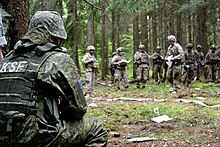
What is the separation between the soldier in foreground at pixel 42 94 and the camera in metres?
2.87

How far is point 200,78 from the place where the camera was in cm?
1859

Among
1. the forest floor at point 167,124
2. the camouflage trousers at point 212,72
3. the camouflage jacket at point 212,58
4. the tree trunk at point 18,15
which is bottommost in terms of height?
the forest floor at point 167,124

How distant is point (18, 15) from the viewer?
201 inches

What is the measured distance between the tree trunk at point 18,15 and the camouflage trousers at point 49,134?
2.32 metres

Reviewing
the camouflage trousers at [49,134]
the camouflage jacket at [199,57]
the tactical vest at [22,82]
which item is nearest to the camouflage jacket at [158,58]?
the camouflage jacket at [199,57]

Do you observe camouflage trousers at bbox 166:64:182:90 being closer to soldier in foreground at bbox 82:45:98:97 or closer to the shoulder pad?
soldier in foreground at bbox 82:45:98:97

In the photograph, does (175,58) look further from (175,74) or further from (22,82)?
(22,82)

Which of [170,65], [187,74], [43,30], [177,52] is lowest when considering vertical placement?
[187,74]

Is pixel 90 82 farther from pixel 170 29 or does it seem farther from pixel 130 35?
pixel 130 35

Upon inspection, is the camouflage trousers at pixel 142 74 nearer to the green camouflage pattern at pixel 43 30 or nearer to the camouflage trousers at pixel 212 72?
the camouflage trousers at pixel 212 72

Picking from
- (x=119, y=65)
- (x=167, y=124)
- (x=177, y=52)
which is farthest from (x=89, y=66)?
(x=167, y=124)

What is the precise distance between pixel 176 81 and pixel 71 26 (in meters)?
8.46

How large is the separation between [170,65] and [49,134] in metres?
9.33

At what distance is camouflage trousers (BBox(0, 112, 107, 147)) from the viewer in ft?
9.42
